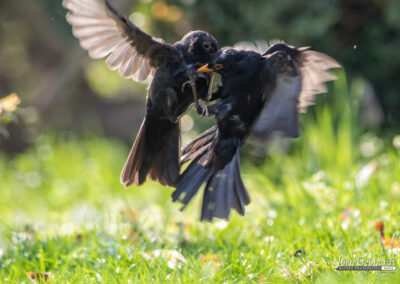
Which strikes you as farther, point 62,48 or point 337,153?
point 62,48

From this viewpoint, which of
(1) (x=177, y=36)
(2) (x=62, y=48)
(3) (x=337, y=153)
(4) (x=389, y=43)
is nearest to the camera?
(3) (x=337, y=153)

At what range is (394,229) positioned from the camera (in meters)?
2.96

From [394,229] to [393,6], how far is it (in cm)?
255

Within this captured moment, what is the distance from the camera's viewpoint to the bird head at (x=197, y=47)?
2.64 meters

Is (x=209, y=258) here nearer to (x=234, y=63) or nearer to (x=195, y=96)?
(x=195, y=96)

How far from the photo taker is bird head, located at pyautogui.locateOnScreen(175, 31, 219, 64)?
8.66 ft

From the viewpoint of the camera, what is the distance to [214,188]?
2.63 m

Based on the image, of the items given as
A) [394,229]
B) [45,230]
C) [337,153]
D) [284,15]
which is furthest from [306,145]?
[45,230]

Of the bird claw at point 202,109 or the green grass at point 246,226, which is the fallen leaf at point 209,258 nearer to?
the green grass at point 246,226

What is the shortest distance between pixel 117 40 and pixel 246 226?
143 cm

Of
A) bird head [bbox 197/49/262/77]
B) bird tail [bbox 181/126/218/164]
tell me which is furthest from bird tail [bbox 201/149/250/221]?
bird head [bbox 197/49/262/77]

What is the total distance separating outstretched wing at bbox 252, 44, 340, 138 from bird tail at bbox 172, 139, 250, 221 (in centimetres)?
27

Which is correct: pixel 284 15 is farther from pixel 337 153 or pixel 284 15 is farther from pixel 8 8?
pixel 8 8

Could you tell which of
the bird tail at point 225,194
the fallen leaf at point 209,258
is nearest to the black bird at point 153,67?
the bird tail at point 225,194
